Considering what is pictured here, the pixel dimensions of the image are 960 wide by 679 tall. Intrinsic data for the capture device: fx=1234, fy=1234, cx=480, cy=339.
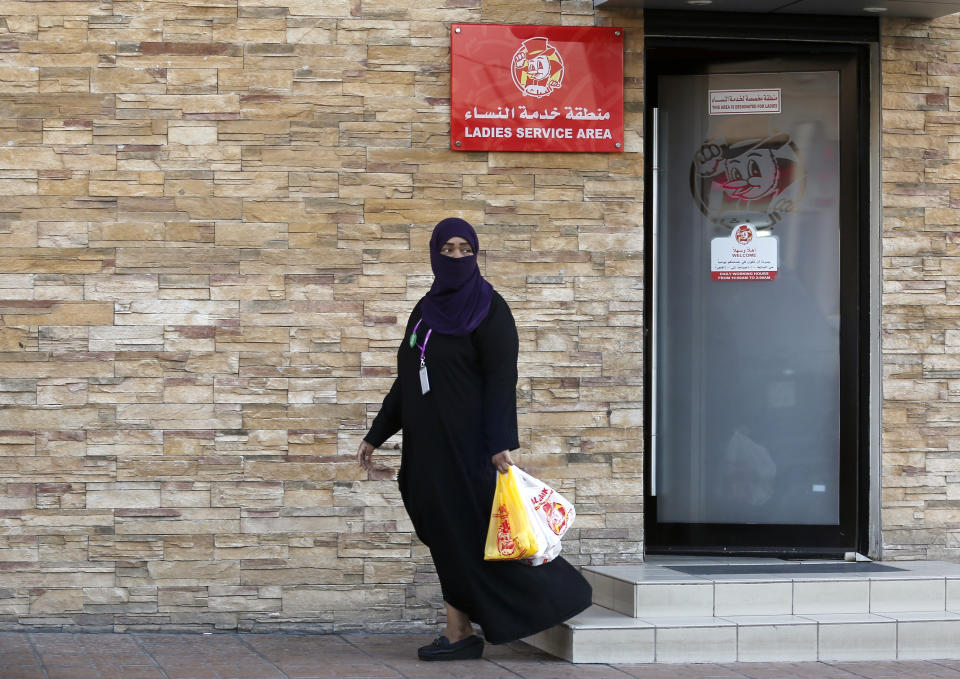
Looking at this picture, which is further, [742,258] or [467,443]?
[742,258]

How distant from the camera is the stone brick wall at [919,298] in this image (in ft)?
22.8

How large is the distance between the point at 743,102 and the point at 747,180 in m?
0.46

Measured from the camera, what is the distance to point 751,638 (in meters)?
5.77

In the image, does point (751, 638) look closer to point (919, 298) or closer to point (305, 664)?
point (305, 664)

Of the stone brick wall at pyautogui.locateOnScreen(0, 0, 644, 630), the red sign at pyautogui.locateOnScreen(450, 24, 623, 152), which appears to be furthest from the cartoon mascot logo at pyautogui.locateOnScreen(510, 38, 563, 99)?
the stone brick wall at pyautogui.locateOnScreen(0, 0, 644, 630)

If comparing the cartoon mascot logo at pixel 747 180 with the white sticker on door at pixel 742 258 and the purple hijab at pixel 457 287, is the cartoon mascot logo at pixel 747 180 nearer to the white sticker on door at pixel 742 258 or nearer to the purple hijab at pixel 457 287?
the white sticker on door at pixel 742 258

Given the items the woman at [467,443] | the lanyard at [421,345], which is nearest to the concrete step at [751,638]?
the woman at [467,443]

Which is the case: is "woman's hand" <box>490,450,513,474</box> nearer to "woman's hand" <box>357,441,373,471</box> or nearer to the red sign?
"woman's hand" <box>357,441,373,471</box>

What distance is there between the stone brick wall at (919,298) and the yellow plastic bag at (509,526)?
8.44ft

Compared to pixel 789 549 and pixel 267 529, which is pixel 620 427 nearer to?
pixel 789 549

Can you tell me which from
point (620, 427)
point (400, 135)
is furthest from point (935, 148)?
point (400, 135)

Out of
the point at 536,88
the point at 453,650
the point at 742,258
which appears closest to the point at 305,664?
the point at 453,650

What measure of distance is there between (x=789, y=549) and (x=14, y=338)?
4435 mm

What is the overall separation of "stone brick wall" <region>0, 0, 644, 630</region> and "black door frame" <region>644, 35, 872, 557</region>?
23.7 inches
